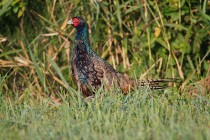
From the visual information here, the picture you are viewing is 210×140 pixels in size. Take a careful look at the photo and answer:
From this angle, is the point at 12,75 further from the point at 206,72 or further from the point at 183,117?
the point at 183,117

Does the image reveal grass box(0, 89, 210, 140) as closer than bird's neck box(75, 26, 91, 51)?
Yes

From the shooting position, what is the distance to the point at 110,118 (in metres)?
4.35

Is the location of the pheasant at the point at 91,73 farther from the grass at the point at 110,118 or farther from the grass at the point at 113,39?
the grass at the point at 110,118

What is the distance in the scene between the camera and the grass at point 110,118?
3.80 meters

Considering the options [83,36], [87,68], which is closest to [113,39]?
[83,36]

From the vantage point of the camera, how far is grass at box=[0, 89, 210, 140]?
3.80 meters

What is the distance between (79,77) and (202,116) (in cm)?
218

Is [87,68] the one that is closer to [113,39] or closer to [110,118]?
[113,39]

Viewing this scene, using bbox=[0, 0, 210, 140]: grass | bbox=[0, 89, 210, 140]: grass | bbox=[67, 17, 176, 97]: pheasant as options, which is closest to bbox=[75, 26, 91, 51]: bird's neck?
bbox=[67, 17, 176, 97]: pheasant

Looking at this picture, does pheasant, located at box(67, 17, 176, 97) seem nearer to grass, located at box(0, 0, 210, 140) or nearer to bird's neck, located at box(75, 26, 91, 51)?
bird's neck, located at box(75, 26, 91, 51)

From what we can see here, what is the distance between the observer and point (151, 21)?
24.3 feet

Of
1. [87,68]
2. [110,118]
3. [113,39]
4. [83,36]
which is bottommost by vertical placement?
[110,118]

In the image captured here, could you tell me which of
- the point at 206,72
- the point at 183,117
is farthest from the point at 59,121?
the point at 206,72

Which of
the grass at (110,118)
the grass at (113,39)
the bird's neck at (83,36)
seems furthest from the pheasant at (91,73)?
the grass at (110,118)
